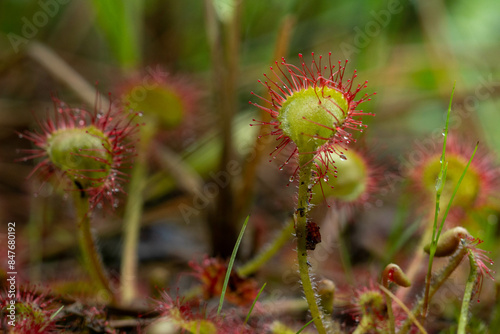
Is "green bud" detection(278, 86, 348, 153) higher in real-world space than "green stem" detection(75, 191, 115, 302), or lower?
higher

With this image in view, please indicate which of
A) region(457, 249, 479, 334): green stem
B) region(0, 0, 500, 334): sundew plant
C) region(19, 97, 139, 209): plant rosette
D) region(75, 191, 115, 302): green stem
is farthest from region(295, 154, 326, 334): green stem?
region(75, 191, 115, 302): green stem

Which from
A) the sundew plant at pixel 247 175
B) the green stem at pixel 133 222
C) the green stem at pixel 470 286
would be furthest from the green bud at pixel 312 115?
the green stem at pixel 133 222

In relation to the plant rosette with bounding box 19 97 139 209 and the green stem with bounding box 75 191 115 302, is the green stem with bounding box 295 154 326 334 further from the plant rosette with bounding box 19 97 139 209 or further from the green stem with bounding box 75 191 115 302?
the green stem with bounding box 75 191 115 302

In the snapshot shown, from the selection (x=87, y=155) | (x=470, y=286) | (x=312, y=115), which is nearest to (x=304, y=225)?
(x=312, y=115)

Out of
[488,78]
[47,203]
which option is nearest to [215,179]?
[47,203]

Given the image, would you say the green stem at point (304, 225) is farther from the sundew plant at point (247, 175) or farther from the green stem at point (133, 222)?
the green stem at point (133, 222)

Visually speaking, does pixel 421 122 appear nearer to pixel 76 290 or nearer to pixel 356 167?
pixel 356 167

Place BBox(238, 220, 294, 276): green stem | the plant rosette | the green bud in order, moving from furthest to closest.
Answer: BBox(238, 220, 294, 276): green stem < the plant rosette < the green bud

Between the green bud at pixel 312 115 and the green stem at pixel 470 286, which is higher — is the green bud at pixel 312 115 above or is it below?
above
